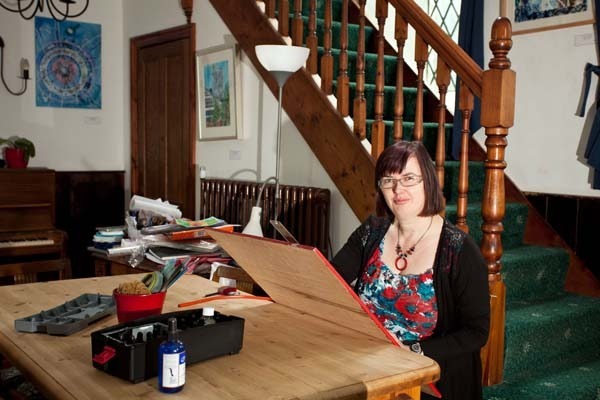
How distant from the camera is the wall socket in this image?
12.2 ft

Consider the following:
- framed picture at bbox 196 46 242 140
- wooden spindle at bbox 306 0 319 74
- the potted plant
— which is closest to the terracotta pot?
the potted plant

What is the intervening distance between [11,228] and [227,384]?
4145mm

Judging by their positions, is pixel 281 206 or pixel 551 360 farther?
pixel 281 206

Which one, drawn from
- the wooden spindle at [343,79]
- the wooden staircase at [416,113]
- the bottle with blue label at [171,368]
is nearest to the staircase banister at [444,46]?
the wooden staircase at [416,113]

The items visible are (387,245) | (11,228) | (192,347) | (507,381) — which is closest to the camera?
(192,347)

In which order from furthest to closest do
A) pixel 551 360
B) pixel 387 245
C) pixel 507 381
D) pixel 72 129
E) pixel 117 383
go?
1. pixel 72 129
2. pixel 551 360
3. pixel 507 381
4. pixel 387 245
5. pixel 117 383

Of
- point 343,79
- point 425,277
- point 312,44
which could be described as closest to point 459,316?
point 425,277

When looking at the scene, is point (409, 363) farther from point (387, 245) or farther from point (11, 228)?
point (11, 228)

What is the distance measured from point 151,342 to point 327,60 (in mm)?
2564

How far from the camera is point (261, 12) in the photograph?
4.11 m

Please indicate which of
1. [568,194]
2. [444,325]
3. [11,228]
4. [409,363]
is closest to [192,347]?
[409,363]

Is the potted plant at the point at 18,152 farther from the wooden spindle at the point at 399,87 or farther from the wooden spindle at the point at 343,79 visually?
the wooden spindle at the point at 399,87

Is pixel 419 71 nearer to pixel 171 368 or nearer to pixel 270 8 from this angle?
pixel 270 8

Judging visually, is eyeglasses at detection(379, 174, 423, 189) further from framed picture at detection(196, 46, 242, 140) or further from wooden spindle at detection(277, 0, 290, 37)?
framed picture at detection(196, 46, 242, 140)
